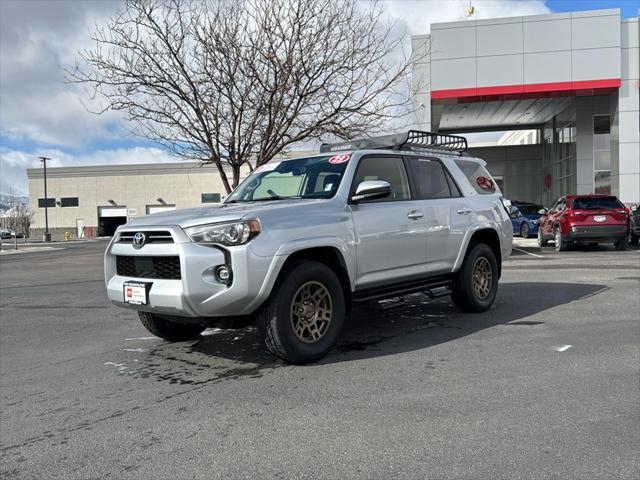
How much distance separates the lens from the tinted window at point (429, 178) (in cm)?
629

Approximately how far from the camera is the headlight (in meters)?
4.43

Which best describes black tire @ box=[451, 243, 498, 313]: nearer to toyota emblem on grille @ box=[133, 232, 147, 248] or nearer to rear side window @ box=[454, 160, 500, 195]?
rear side window @ box=[454, 160, 500, 195]

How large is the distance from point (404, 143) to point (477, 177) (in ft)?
5.06

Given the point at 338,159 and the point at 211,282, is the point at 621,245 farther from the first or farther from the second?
the point at 211,282

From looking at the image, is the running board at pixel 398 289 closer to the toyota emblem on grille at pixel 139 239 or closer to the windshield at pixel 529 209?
the toyota emblem on grille at pixel 139 239

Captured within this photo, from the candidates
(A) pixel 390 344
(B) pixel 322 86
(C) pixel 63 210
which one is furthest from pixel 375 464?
(C) pixel 63 210

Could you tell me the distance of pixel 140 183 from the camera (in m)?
59.8

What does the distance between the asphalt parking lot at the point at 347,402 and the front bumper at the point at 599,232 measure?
9025mm

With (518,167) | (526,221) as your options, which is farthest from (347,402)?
(518,167)

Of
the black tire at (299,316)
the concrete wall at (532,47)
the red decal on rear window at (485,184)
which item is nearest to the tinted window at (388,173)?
the black tire at (299,316)

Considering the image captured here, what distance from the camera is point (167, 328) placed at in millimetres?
5836

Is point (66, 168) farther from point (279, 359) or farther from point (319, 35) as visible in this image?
point (279, 359)

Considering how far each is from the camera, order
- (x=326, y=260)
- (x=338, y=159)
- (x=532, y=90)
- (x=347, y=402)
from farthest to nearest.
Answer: (x=532, y=90) < (x=338, y=159) < (x=326, y=260) < (x=347, y=402)

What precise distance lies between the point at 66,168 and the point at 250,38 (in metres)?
54.8
